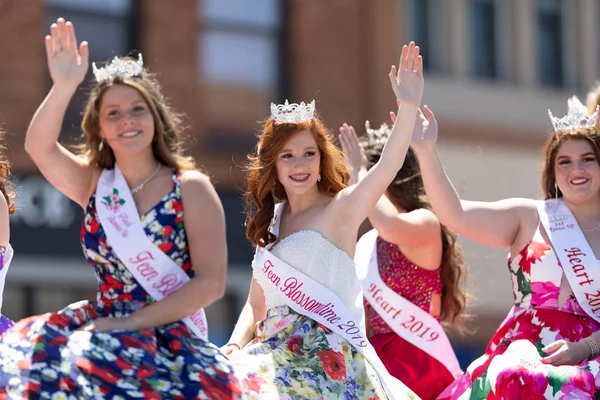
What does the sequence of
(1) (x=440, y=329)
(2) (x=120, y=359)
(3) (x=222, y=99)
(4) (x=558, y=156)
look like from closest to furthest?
(2) (x=120, y=359)
(4) (x=558, y=156)
(1) (x=440, y=329)
(3) (x=222, y=99)

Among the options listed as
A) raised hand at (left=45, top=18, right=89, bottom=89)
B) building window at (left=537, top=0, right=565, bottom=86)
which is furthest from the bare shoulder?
building window at (left=537, top=0, right=565, bottom=86)

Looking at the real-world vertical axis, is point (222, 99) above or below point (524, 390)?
above

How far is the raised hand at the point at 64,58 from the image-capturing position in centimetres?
433

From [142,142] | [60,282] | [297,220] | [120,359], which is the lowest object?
[60,282]

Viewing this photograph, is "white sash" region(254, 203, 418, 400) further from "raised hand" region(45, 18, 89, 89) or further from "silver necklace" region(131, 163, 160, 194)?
Result: "raised hand" region(45, 18, 89, 89)

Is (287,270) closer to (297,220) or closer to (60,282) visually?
(297,220)

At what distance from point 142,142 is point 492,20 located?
35.2ft

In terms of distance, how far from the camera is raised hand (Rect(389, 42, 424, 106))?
14.4ft

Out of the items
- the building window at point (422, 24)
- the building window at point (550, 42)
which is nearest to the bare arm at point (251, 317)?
the building window at point (422, 24)

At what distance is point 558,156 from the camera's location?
186 inches

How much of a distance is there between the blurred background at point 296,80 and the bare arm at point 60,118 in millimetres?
5904

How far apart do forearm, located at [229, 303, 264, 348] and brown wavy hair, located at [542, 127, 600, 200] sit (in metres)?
1.22

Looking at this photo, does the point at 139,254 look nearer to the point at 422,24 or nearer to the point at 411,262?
the point at 411,262

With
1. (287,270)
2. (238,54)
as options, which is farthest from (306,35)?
(287,270)
